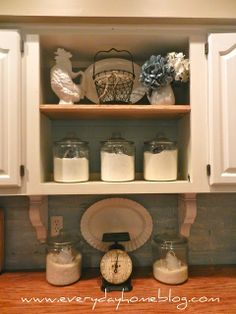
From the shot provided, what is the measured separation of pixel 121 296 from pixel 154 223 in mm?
440

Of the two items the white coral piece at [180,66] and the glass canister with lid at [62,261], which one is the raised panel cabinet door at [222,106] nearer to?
the white coral piece at [180,66]

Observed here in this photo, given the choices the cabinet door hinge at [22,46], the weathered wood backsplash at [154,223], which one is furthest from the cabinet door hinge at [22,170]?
the cabinet door hinge at [22,46]

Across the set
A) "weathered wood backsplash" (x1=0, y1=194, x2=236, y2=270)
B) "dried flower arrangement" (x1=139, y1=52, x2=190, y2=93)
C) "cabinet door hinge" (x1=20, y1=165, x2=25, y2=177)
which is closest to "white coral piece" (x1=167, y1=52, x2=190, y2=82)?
"dried flower arrangement" (x1=139, y1=52, x2=190, y2=93)

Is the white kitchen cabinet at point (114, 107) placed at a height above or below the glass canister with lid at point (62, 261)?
above

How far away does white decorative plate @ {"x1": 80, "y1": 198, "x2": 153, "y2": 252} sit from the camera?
1451 millimetres

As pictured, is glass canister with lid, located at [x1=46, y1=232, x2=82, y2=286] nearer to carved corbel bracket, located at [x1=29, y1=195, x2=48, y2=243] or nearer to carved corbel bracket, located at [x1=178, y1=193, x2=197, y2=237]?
carved corbel bracket, located at [x1=29, y1=195, x2=48, y2=243]

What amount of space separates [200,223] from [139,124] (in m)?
0.65

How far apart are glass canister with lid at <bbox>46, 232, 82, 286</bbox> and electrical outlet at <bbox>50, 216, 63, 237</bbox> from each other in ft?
0.37

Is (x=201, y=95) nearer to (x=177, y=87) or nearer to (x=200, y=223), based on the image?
(x=177, y=87)

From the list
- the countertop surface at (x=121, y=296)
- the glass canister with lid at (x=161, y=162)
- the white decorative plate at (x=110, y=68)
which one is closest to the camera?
the countertop surface at (x=121, y=296)

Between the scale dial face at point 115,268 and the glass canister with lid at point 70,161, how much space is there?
0.39m

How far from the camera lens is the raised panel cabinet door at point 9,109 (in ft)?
3.63

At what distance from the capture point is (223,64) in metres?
1.14

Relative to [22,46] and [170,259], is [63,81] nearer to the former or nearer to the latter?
[22,46]
